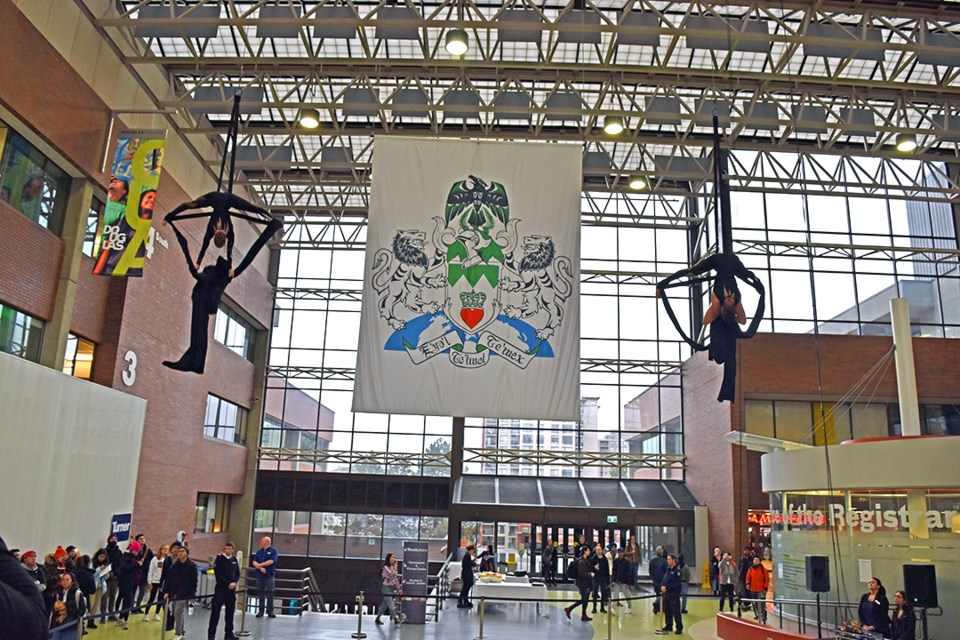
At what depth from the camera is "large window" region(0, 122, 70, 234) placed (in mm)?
14523

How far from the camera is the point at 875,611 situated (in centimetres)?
1211

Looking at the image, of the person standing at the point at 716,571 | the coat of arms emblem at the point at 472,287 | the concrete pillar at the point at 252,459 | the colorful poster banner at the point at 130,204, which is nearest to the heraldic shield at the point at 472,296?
the coat of arms emblem at the point at 472,287

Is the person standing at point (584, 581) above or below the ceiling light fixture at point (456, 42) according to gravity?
below

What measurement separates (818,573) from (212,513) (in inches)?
819

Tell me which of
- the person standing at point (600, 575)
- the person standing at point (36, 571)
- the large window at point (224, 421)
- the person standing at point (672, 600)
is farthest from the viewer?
the large window at point (224, 421)

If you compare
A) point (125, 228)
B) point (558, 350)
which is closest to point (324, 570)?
point (125, 228)

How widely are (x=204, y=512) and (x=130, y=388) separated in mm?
8604

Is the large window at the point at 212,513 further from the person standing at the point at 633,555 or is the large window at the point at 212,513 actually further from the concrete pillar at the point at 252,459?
the person standing at the point at 633,555

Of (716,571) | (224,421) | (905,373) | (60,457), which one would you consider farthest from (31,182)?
(905,373)

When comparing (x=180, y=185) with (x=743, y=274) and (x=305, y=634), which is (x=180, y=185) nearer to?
(x=305, y=634)

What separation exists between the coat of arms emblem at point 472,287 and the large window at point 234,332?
53.3 ft

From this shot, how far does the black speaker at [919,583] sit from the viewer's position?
11953 mm

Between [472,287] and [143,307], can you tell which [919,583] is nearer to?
[472,287]

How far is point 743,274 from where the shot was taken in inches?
418
